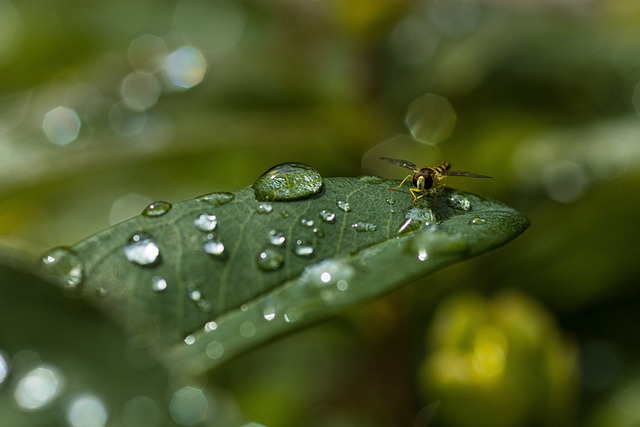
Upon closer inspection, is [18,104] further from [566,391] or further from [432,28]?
[566,391]

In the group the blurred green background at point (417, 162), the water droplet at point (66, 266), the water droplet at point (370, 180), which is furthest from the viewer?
the blurred green background at point (417, 162)

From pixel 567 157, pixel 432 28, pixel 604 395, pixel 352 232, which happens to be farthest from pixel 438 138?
pixel 352 232

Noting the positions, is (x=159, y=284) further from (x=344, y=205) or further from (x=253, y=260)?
(x=344, y=205)

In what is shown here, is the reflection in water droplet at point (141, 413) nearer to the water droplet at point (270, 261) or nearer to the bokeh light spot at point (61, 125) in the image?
the water droplet at point (270, 261)

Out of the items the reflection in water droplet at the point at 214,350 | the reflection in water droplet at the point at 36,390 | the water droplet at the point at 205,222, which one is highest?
the water droplet at the point at 205,222

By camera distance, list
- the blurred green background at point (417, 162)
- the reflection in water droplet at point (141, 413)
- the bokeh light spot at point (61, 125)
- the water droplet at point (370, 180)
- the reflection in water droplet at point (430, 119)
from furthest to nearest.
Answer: the bokeh light spot at point (61, 125) < the reflection in water droplet at point (430, 119) < the blurred green background at point (417, 162) < the water droplet at point (370, 180) < the reflection in water droplet at point (141, 413)

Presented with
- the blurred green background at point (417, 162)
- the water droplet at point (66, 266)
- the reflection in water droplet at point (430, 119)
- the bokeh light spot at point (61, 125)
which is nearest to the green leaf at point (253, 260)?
the water droplet at point (66, 266)

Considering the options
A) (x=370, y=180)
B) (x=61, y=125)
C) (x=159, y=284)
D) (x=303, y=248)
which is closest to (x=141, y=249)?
(x=159, y=284)

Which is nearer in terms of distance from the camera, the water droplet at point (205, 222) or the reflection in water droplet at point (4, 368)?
the reflection in water droplet at point (4, 368)

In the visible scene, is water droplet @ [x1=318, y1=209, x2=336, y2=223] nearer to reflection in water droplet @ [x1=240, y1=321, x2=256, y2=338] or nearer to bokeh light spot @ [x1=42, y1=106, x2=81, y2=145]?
reflection in water droplet @ [x1=240, y1=321, x2=256, y2=338]
